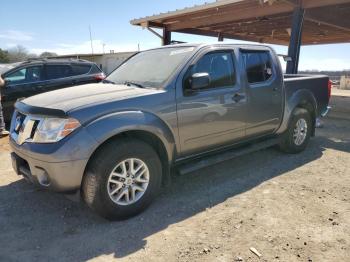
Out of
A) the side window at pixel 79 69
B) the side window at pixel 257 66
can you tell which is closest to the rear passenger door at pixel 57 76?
the side window at pixel 79 69

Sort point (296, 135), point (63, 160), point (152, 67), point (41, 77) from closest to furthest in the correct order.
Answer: point (63, 160), point (152, 67), point (296, 135), point (41, 77)

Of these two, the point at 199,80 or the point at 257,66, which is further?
the point at 257,66

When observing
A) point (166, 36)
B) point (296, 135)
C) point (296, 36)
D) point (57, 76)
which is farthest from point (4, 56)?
point (296, 135)

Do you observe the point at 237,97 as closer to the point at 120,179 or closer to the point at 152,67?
the point at 152,67

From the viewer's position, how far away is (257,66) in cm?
488

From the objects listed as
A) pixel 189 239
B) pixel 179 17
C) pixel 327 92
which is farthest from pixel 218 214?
pixel 179 17

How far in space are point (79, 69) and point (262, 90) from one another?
6031 millimetres

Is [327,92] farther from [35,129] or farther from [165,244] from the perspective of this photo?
[35,129]

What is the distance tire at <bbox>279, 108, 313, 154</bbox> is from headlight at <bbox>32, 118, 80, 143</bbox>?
3652 millimetres

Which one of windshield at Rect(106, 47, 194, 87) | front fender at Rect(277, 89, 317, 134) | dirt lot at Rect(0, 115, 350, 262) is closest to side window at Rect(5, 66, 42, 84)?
dirt lot at Rect(0, 115, 350, 262)

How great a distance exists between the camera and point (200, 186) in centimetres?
439

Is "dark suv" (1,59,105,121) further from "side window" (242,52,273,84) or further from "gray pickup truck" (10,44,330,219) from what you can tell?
"side window" (242,52,273,84)

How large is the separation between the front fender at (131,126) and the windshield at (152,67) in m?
0.51

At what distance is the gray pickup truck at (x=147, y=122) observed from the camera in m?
3.11
